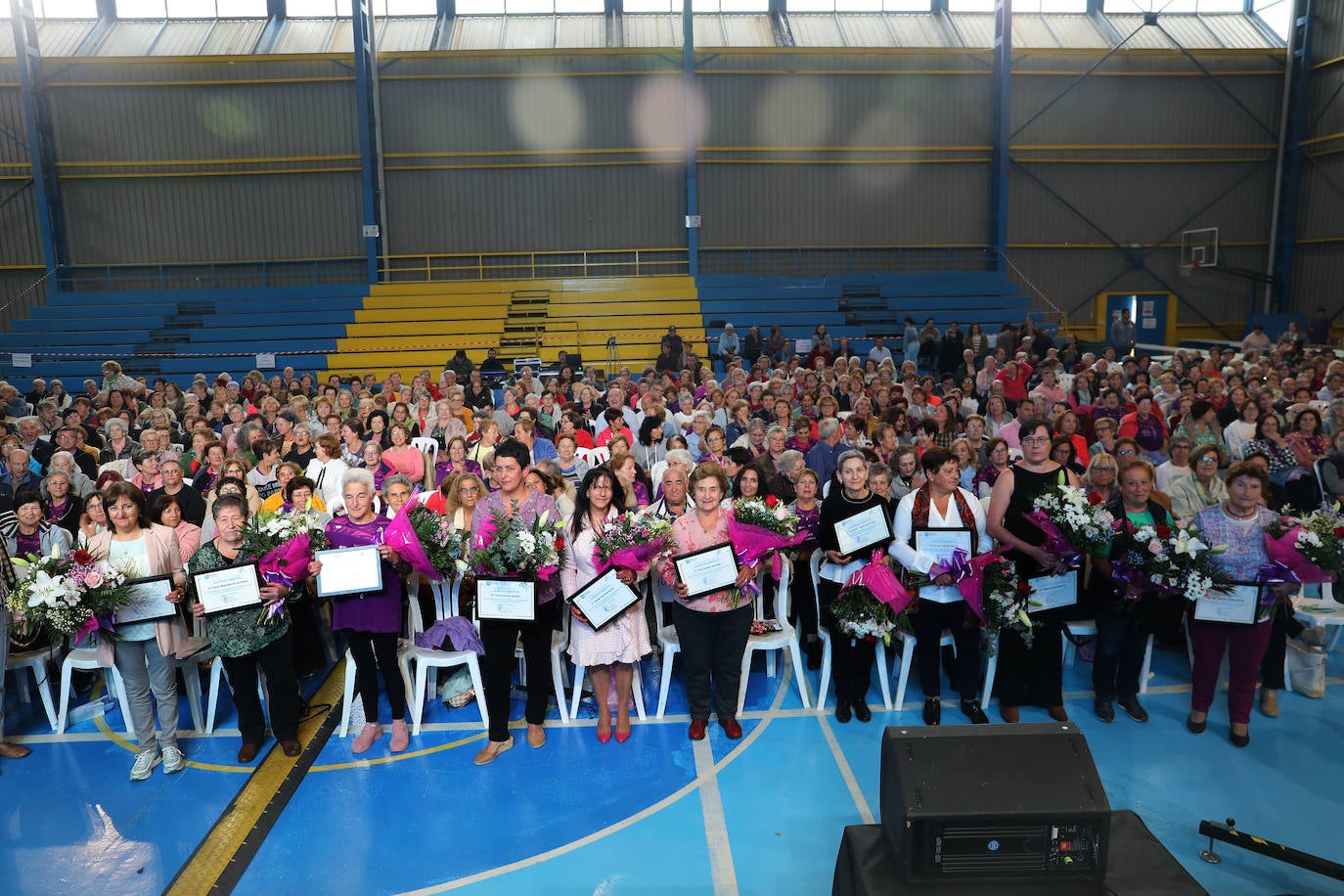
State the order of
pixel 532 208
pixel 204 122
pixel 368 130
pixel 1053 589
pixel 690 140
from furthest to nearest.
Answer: pixel 532 208 → pixel 204 122 → pixel 690 140 → pixel 368 130 → pixel 1053 589

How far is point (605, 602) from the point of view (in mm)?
4848

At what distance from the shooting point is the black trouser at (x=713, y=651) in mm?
4930

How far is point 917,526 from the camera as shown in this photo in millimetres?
5016

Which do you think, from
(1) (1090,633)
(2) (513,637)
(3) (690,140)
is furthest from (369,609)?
(3) (690,140)

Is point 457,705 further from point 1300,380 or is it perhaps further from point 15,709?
point 1300,380

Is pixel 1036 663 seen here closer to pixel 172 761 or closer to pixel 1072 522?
pixel 1072 522

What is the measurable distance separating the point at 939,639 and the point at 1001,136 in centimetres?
1804

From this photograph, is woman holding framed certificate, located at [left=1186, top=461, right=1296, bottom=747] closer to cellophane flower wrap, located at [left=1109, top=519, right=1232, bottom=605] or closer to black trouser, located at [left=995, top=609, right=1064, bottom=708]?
cellophane flower wrap, located at [left=1109, top=519, right=1232, bottom=605]

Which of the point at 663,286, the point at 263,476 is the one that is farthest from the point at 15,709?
the point at 663,286

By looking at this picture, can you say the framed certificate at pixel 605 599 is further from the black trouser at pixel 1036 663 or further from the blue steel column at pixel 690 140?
the blue steel column at pixel 690 140

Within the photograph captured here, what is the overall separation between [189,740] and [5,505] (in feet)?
8.57

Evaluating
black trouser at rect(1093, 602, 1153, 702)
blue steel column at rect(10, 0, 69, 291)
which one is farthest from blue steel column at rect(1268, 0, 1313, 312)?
blue steel column at rect(10, 0, 69, 291)

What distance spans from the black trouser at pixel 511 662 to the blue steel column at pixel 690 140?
16.2 m

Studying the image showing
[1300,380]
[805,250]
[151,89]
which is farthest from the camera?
[805,250]
